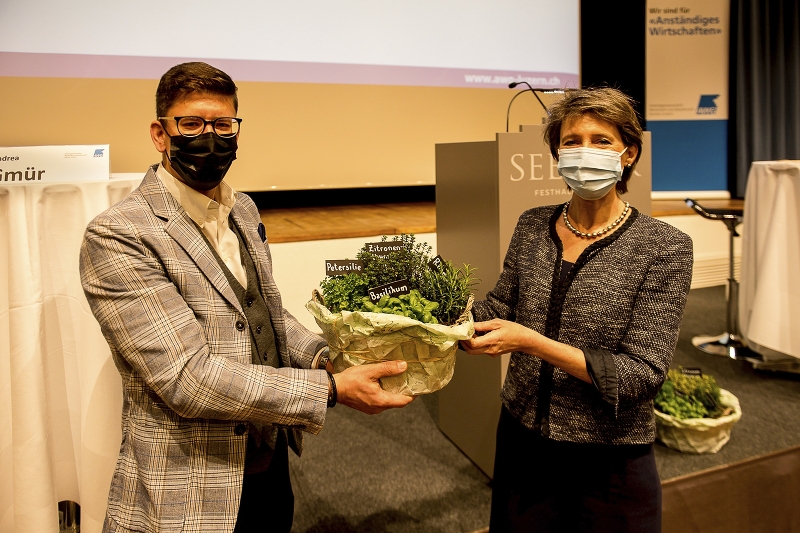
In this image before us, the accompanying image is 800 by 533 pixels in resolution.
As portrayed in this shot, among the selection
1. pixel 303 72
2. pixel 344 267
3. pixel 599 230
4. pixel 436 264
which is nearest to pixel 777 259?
pixel 599 230

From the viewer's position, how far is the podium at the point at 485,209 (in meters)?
2.16

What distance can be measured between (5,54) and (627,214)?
3441mm

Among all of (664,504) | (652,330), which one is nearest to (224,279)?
(652,330)

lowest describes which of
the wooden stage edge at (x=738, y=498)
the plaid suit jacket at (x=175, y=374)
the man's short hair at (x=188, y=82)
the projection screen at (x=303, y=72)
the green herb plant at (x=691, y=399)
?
Answer: the wooden stage edge at (x=738, y=498)

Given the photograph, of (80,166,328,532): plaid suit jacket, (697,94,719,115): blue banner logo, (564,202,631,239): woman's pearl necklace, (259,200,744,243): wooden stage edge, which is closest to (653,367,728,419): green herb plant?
(564,202,631,239): woman's pearl necklace

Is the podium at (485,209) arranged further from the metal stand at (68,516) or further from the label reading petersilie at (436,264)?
the metal stand at (68,516)

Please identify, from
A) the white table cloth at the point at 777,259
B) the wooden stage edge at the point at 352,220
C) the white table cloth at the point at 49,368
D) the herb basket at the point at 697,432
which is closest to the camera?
the white table cloth at the point at 49,368

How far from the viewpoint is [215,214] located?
1.29m

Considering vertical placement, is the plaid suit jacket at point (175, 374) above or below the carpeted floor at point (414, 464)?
above

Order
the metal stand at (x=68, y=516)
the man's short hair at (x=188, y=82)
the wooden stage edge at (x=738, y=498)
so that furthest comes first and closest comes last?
the wooden stage edge at (x=738, y=498) < the metal stand at (x=68, y=516) < the man's short hair at (x=188, y=82)

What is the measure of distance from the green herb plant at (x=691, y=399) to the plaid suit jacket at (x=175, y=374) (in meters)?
2.03

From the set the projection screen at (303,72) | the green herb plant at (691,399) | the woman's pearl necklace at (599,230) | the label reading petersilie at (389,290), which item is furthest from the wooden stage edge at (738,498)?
the projection screen at (303,72)

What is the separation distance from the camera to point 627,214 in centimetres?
139

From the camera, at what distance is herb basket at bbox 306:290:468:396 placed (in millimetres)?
1086
